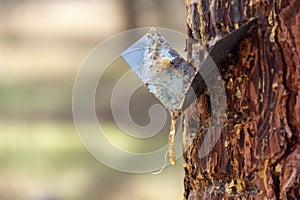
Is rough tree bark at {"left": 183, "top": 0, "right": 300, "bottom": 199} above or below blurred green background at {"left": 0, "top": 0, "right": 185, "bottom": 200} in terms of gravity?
below

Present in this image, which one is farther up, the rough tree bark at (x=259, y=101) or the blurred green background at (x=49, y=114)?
the blurred green background at (x=49, y=114)

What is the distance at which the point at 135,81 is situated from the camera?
2260mm

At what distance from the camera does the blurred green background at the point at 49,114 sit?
3.01 m

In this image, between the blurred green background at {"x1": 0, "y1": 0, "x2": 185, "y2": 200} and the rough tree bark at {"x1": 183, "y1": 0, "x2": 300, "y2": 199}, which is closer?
the rough tree bark at {"x1": 183, "y1": 0, "x2": 300, "y2": 199}

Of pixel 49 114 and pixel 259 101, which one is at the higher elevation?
pixel 49 114

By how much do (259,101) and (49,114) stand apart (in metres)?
2.61

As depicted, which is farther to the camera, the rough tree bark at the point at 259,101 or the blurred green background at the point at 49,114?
the blurred green background at the point at 49,114

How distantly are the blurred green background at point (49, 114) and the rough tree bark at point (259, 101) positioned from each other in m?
2.38

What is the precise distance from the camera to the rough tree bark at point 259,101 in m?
0.56

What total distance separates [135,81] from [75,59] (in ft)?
2.81

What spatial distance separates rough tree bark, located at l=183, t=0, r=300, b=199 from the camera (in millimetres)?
561

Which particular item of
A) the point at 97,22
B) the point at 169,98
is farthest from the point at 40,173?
the point at 169,98

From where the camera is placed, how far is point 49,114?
3109 millimetres

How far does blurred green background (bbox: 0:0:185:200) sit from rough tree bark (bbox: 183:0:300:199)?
238 cm
